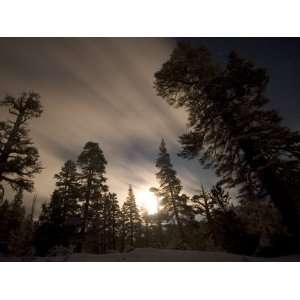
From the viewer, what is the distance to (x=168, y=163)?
1884 cm

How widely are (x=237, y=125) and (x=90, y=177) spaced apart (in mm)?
12623

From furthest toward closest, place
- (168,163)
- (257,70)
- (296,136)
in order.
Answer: (168,163) → (257,70) → (296,136)

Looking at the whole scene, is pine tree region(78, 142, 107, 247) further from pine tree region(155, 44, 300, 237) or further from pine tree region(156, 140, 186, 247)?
pine tree region(155, 44, 300, 237)

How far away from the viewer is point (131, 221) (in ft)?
105

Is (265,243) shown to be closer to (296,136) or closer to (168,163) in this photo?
(296,136)

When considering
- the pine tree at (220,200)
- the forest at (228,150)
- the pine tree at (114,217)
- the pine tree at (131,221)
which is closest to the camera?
the forest at (228,150)

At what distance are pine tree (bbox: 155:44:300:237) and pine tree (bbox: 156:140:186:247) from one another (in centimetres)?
1105

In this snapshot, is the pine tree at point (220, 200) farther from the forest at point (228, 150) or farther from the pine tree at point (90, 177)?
the pine tree at point (90, 177)

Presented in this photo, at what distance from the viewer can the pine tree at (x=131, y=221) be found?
3192 cm

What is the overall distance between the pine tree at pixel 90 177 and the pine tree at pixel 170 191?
6.23 meters

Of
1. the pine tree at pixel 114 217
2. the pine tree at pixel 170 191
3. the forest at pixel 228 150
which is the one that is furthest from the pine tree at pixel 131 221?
the forest at pixel 228 150
